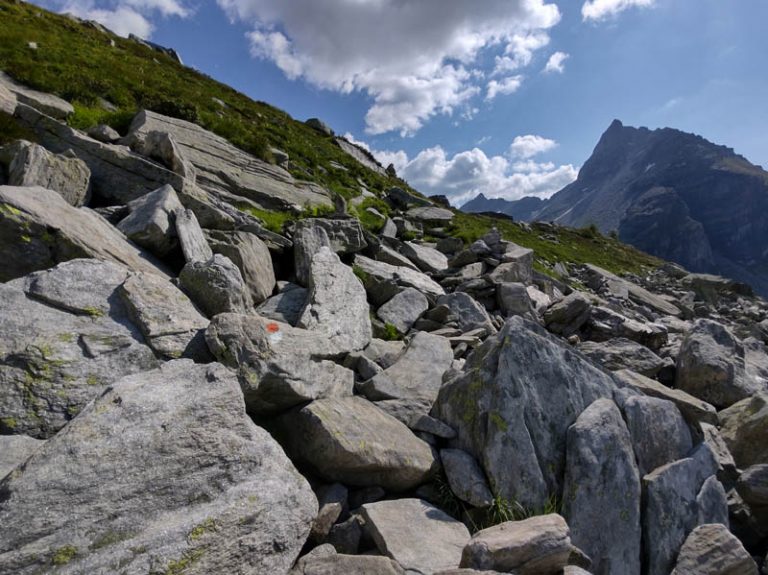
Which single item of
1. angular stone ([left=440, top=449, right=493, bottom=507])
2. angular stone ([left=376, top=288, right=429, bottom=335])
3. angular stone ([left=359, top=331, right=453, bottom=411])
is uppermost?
angular stone ([left=376, top=288, right=429, bottom=335])

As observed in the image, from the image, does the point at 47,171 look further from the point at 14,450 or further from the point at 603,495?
the point at 603,495

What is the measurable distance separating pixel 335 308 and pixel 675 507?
24.6ft

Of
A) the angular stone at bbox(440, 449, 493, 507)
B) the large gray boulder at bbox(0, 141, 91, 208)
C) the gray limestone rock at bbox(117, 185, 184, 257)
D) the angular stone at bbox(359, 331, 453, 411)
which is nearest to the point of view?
the angular stone at bbox(440, 449, 493, 507)

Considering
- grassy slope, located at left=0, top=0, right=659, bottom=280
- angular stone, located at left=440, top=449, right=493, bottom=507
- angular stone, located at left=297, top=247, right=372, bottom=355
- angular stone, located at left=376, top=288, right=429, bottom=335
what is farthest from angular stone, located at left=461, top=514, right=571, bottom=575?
grassy slope, located at left=0, top=0, right=659, bottom=280

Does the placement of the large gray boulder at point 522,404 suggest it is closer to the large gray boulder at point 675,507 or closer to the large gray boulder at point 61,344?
the large gray boulder at point 675,507

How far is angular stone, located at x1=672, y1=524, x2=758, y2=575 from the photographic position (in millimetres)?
6043

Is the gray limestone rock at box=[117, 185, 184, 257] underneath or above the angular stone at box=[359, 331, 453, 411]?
above

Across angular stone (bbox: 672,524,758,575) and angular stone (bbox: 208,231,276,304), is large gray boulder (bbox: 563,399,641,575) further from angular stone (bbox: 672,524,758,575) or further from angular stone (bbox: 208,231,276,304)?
angular stone (bbox: 208,231,276,304)

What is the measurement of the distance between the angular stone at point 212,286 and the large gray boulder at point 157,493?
2808 mm

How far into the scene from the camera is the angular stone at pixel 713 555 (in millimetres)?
6043

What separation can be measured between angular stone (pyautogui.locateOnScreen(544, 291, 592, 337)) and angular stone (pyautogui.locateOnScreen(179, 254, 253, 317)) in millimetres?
11381

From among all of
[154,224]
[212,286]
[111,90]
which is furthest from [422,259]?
[111,90]

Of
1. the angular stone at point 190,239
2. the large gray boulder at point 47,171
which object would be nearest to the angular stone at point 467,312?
the angular stone at point 190,239

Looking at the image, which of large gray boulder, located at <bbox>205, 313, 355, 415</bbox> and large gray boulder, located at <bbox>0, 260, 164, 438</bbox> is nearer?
large gray boulder, located at <bbox>0, 260, 164, 438</bbox>
